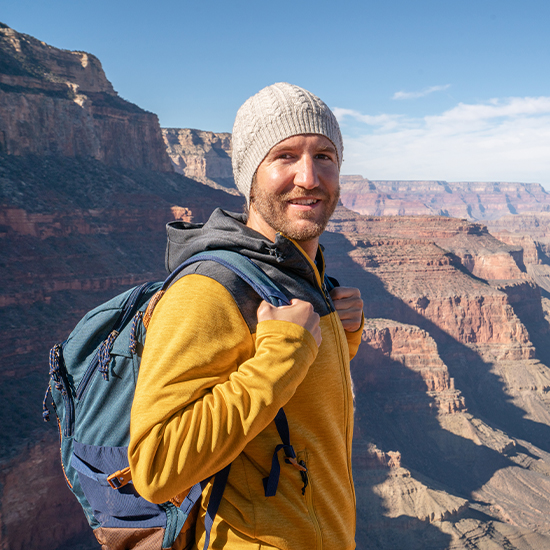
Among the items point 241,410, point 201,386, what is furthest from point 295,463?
point 201,386

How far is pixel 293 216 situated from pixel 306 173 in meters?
0.18

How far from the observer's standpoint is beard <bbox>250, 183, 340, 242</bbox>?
188 cm

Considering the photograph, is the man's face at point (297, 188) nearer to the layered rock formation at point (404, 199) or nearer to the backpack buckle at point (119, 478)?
the backpack buckle at point (119, 478)

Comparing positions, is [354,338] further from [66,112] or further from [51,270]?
[66,112]

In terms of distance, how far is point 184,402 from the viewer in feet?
4.37

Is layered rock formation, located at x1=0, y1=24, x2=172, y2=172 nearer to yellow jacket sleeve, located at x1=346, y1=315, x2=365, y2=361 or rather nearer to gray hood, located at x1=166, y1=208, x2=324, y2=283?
gray hood, located at x1=166, y1=208, x2=324, y2=283

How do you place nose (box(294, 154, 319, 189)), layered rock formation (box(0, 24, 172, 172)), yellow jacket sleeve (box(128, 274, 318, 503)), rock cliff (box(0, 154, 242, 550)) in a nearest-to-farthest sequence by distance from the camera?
yellow jacket sleeve (box(128, 274, 318, 503))
nose (box(294, 154, 319, 189))
rock cliff (box(0, 154, 242, 550))
layered rock formation (box(0, 24, 172, 172))

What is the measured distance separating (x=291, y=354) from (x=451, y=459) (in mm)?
37753

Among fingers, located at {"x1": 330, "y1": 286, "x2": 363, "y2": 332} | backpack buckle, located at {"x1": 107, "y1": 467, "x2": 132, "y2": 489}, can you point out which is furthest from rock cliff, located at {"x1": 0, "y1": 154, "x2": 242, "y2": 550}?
fingers, located at {"x1": 330, "y1": 286, "x2": 363, "y2": 332}

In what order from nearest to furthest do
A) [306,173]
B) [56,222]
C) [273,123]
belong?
[306,173] < [273,123] < [56,222]

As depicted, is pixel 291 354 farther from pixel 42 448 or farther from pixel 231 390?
pixel 42 448

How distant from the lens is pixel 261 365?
55.4 inches

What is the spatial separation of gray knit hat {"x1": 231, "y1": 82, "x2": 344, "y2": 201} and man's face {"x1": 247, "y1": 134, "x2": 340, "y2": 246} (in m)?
0.04

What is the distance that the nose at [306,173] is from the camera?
183 cm
